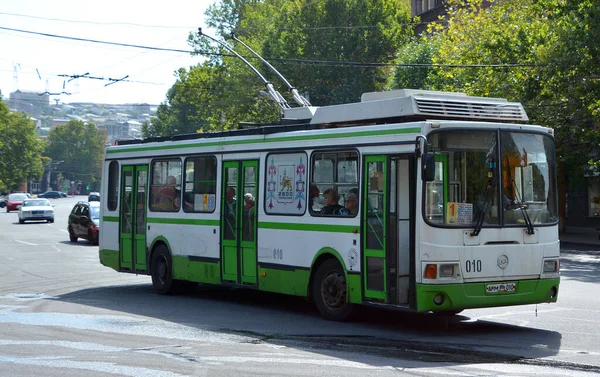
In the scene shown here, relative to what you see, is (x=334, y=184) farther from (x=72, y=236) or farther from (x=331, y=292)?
(x=72, y=236)

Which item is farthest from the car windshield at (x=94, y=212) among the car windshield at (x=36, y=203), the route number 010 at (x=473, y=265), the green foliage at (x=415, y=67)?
the route number 010 at (x=473, y=265)

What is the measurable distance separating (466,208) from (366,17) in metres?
46.1

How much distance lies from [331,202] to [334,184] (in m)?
0.25

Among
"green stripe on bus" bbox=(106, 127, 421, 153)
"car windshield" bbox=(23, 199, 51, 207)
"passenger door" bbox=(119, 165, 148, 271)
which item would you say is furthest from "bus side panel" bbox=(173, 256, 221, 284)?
"car windshield" bbox=(23, 199, 51, 207)

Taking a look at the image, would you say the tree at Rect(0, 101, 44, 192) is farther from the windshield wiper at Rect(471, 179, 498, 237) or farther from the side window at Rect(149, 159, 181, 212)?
the windshield wiper at Rect(471, 179, 498, 237)

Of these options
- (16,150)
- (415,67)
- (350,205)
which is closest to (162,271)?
(350,205)

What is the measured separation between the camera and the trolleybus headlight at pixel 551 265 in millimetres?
12094

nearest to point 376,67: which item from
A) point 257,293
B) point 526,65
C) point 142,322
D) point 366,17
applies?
point 366,17

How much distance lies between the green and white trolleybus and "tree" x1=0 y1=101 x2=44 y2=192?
383ft

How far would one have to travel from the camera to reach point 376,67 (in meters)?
56.5

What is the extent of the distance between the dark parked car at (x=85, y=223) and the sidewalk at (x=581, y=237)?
18.1 m

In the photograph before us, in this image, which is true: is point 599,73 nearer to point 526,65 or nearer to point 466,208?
point 526,65

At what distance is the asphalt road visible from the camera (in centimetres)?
937

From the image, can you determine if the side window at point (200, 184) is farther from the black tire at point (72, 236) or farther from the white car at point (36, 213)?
the white car at point (36, 213)
